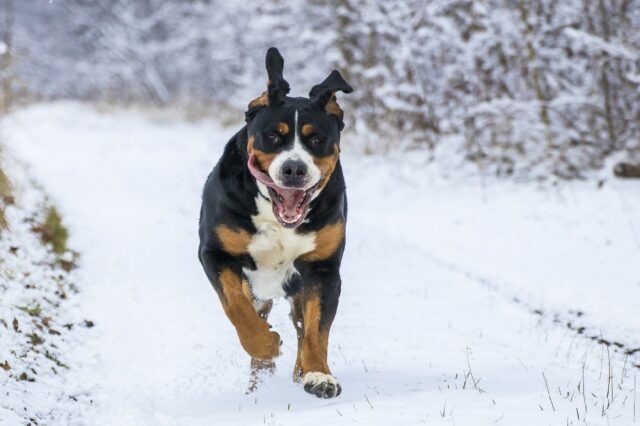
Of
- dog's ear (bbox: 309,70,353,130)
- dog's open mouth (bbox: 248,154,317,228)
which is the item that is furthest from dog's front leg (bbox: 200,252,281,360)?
dog's ear (bbox: 309,70,353,130)

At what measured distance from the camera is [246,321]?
3.69m

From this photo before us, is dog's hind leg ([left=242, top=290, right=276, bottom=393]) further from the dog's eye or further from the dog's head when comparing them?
A: the dog's eye

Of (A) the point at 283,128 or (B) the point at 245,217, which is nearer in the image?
(A) the point at 283,128

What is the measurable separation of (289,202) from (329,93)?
2.23 ft

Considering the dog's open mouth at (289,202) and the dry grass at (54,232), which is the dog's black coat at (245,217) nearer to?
the dog's open mouth at (289,202)

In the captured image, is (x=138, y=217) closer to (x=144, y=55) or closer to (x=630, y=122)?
(x=630, y=122)

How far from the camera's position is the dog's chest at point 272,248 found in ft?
13.0

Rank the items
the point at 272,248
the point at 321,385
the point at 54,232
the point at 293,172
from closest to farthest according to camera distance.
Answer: the point at 321,385 < the point at 293,172 < the point at 272,248 < the point at 54,232

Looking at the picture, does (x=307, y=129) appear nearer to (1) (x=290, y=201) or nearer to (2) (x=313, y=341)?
(1) (x=290, y=201)

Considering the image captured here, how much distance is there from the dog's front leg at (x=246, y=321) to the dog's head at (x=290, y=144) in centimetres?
44

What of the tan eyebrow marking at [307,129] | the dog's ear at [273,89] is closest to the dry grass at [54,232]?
the dog's ear at [273,89]

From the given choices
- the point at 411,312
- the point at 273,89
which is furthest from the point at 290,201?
the point at 411,312

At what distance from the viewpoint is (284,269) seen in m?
4.12

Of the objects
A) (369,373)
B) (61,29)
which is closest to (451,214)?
(369,373)
